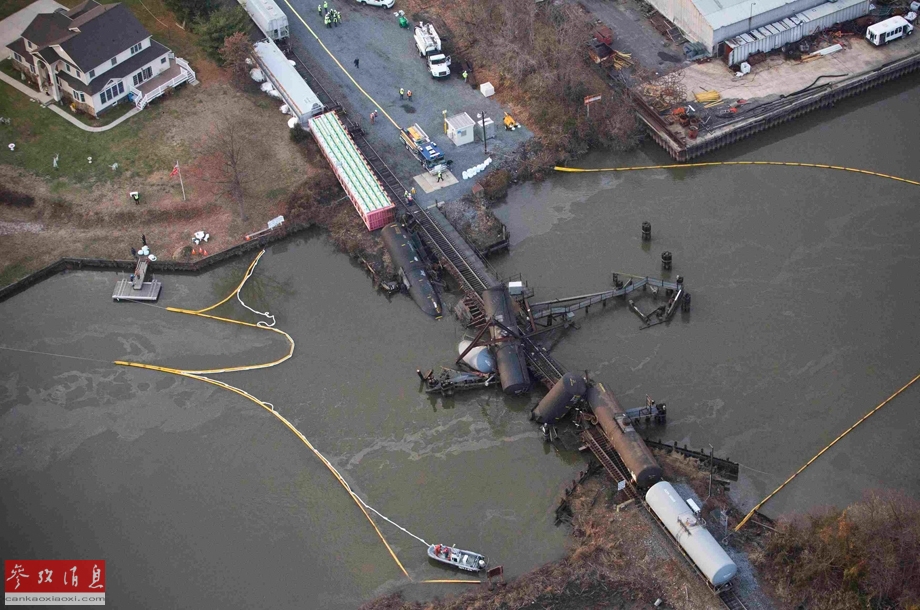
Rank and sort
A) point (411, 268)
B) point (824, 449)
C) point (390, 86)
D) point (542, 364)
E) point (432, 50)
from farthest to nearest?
point (432, 50) → point (390, 86) → point (411, 268) → point (542, 364) → point (824, 449)

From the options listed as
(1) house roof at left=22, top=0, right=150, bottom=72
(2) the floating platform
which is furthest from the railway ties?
(1) house roof at left=22, top=0, right=150, bottom=72

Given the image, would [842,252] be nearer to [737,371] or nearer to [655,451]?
[737,371]

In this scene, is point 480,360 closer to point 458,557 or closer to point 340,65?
point 458,557

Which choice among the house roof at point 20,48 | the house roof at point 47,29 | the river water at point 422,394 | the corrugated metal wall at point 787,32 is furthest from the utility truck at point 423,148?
the house roof at point 20,48

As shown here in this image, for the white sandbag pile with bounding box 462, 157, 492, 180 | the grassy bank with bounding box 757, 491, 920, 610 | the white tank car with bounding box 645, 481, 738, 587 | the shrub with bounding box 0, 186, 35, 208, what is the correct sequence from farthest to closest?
the white sandbag pile with bounding box 462, 157, 492, 180 → the shrub with bounding box 0, 186, 35, 208 → the white tank car with bounding box 645, 481, 738, 587 → the grassy bank with bounding box 757, 491, 920, 610

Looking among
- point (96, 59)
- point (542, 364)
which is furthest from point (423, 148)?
point (96, 59)

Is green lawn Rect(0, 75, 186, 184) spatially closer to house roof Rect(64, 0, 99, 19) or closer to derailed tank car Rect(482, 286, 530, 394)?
house roof Rect(64, 0, 99, 19)

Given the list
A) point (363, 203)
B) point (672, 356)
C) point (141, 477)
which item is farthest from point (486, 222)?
point (141, 477)

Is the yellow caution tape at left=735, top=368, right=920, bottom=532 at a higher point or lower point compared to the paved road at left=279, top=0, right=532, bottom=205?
lower
